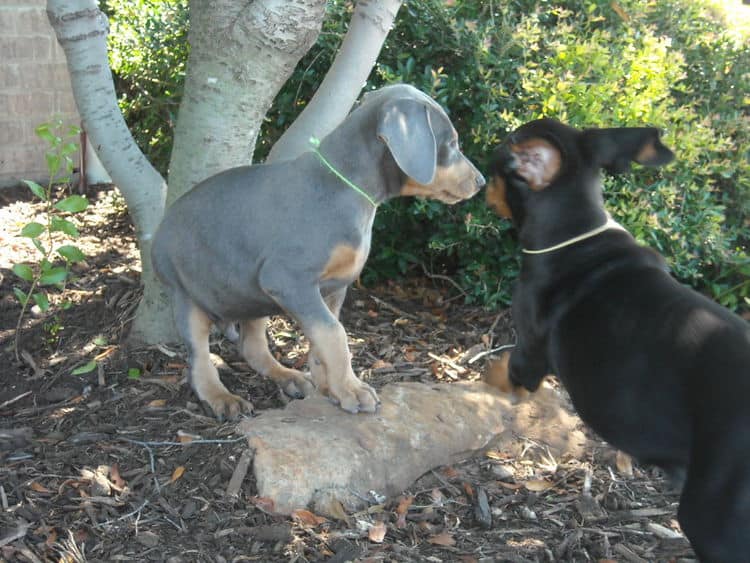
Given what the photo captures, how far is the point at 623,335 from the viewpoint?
3723mm

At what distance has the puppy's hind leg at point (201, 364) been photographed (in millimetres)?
4477

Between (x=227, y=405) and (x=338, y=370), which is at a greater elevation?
(x=338, y=370)

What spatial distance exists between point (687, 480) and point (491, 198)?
192cm

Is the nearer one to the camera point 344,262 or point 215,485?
point 215,485

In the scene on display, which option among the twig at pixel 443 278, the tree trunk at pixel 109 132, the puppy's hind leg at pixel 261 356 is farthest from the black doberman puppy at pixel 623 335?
the tree trunk at pixel 109 132

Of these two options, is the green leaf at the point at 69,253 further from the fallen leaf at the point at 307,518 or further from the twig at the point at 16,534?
the fallen leaf at the point at 307,518

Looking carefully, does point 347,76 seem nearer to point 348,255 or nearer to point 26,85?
point 348,255

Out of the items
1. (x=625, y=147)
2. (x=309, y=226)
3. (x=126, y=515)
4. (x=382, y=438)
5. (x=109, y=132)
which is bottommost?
(x=126, y=515)

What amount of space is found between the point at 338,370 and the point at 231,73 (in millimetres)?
1800

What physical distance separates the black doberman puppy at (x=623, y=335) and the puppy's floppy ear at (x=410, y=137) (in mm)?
635

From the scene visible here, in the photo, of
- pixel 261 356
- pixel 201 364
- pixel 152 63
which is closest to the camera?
pixel 201 364

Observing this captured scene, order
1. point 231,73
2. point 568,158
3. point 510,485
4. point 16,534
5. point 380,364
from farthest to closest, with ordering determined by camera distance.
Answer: point 380,364
point 231,73
point 510,485
point 568,158
point 16,534

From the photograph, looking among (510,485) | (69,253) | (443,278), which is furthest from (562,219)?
(69,253)

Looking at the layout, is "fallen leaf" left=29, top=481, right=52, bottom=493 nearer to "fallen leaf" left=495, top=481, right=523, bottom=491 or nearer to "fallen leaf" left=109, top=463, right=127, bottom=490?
"fallen leaf" left=109, top=463, right=127, bottom=490
